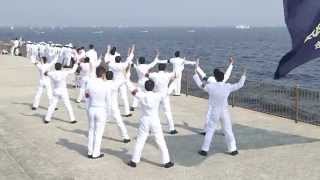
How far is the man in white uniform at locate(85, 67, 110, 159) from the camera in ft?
39.7

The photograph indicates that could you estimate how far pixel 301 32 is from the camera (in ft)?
36.8

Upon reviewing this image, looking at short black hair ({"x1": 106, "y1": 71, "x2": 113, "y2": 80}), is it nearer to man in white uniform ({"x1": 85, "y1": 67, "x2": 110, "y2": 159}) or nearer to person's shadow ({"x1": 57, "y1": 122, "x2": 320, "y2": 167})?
man in white uniform ({"x1": 85, "y1": 67, "x2": 110, "y2": 159})

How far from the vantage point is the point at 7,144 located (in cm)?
1376

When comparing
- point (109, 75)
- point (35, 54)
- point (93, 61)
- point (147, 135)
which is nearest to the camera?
point (147, 135)

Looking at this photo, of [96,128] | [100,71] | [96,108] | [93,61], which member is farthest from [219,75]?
[93,61]

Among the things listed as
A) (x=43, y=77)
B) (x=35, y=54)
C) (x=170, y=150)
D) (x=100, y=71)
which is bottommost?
(x=35, y=54)

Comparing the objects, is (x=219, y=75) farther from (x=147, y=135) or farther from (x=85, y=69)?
(x=85, y=69)

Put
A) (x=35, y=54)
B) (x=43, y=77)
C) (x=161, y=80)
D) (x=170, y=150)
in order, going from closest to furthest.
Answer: (x=170, y=150), (x=161, y=80), (x=43, y=77), (x=35, y=54)

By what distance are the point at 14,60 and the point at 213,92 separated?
2959 centimetres

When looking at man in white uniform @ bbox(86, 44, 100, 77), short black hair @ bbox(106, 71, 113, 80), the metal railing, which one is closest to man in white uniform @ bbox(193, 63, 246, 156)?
short black hair @ bbox(106, 71, 113, 80)

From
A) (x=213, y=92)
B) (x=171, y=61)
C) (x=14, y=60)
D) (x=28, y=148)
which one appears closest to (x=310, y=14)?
(x=213, y=92)

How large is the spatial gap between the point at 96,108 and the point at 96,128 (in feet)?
1.44

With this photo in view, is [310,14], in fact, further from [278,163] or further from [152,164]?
[152,164]

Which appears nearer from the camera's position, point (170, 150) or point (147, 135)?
point (147, 135)
